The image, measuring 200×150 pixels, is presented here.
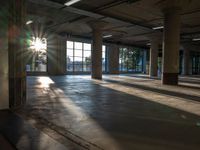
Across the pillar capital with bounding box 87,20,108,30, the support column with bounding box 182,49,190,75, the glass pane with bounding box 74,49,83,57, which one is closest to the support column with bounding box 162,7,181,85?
the pillar capital with bounding box 87,20,108,30

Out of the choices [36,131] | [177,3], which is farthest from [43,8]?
[36,131]

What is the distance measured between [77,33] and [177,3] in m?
14.4

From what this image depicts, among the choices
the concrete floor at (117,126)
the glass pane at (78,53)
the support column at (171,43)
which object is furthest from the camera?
the glass pane at (78,53)

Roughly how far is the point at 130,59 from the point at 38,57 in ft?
58.3

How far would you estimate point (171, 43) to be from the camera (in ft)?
44.5

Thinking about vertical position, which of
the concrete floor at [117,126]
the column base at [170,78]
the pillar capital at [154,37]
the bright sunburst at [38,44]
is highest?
the pillar capital at [154,37]

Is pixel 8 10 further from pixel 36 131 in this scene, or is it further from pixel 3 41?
pixel 36 131

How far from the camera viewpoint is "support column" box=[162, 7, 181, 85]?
13375mm

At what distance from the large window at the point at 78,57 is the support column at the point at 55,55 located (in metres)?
2.03

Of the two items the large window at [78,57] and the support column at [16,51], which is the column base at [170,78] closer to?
the support column at [16,51]

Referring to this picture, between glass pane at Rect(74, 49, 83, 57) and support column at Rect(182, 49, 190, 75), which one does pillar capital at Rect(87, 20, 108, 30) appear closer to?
glass pane at Rect(74, 49, 83, 57)

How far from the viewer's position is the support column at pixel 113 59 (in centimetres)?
3117

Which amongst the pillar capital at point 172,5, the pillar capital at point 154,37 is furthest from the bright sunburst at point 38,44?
the pillar capital at point 172,5

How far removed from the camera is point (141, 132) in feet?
12.8
